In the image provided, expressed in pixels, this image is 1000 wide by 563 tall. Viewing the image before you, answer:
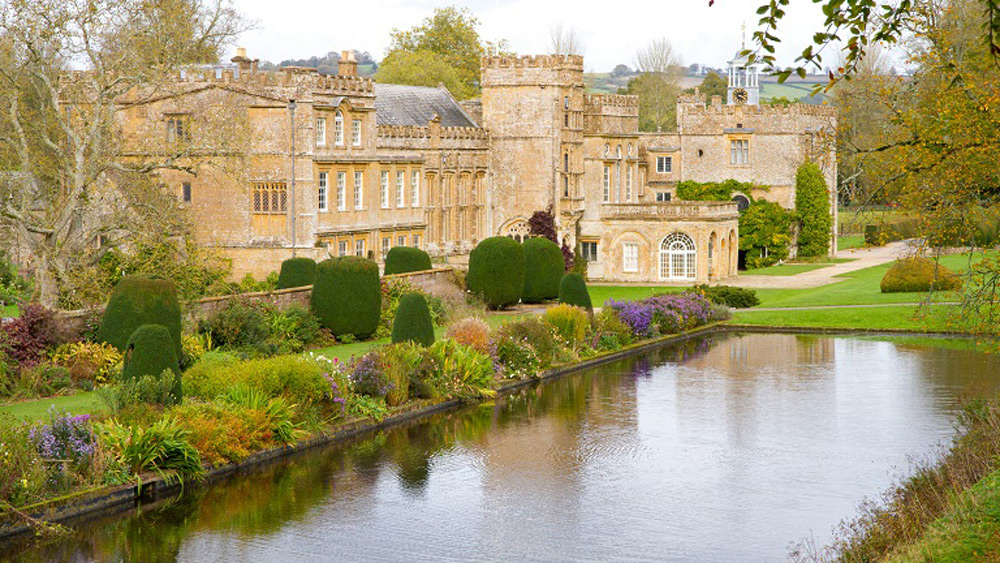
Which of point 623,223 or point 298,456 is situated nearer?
point 298,456

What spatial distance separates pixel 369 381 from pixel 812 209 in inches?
1425

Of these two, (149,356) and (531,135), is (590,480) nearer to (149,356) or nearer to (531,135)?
(149,356)

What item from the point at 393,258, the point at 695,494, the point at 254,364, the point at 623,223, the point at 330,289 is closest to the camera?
the point at 695,494

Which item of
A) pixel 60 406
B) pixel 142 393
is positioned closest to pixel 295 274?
pixel 60 406

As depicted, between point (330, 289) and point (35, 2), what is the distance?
8619 millimetres

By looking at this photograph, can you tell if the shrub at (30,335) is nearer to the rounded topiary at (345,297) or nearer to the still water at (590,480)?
the still water at (590,480)

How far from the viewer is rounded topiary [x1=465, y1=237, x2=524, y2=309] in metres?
36.3

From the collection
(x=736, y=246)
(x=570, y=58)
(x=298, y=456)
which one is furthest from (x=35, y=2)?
(x=736, y=246)

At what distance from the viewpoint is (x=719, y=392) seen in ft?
80.5

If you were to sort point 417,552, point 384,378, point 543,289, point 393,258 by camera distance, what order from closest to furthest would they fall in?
point 417,552
point 384,378
point 393,258
point 543,289

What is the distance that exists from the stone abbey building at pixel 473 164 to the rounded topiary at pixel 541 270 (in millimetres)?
5120

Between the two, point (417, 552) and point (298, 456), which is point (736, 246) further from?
point (417, 552)

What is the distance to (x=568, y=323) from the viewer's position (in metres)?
29.0

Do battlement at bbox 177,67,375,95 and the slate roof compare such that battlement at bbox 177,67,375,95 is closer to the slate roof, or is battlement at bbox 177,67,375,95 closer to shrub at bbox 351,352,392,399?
the slate roof
